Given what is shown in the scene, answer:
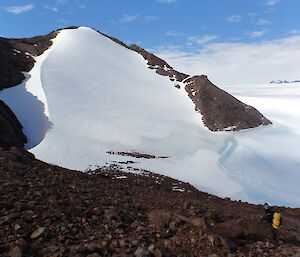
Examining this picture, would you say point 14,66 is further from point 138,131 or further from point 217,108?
point 217,108

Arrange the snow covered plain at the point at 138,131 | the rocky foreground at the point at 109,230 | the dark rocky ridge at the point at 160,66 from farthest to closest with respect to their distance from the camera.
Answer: the dark rocky ridge at the point at 160,66 → the snow covered plain at the point at 138,131 → the rocky foreground at the point at 109,230

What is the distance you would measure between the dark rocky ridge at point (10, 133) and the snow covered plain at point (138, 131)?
1027mm

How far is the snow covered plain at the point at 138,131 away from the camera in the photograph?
2988 cm

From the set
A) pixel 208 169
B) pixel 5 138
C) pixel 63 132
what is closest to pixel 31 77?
pixel 63 132

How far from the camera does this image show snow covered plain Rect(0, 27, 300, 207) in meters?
29.9

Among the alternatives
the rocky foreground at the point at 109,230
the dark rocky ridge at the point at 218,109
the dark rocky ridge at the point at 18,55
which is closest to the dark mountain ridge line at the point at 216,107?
the dark rocky ridge at the point at 218,109

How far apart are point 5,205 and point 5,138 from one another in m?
20.0

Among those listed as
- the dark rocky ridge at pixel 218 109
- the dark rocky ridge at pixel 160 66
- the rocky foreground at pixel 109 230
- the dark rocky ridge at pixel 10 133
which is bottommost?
the dark rocky ridge at pixel 10 133

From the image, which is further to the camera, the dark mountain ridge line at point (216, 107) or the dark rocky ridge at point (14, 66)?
the dark mountain ridge line at point (216, 107)

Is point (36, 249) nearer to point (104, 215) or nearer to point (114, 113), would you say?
point (104, 215)

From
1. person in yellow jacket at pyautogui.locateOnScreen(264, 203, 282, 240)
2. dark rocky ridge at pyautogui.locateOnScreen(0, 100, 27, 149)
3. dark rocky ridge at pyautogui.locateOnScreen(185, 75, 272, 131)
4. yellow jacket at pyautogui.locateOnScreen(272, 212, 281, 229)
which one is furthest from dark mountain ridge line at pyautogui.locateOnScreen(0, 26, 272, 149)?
yellow jacket at pyautogui.locateOnScreen(272, 212, 281, 229)

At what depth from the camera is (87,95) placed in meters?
49.8

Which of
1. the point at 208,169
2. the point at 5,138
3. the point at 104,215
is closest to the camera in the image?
the point at 104,215

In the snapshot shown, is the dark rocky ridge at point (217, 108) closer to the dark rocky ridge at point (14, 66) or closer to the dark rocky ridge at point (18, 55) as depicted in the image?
the dark rocky ridge at point (18, 55)
